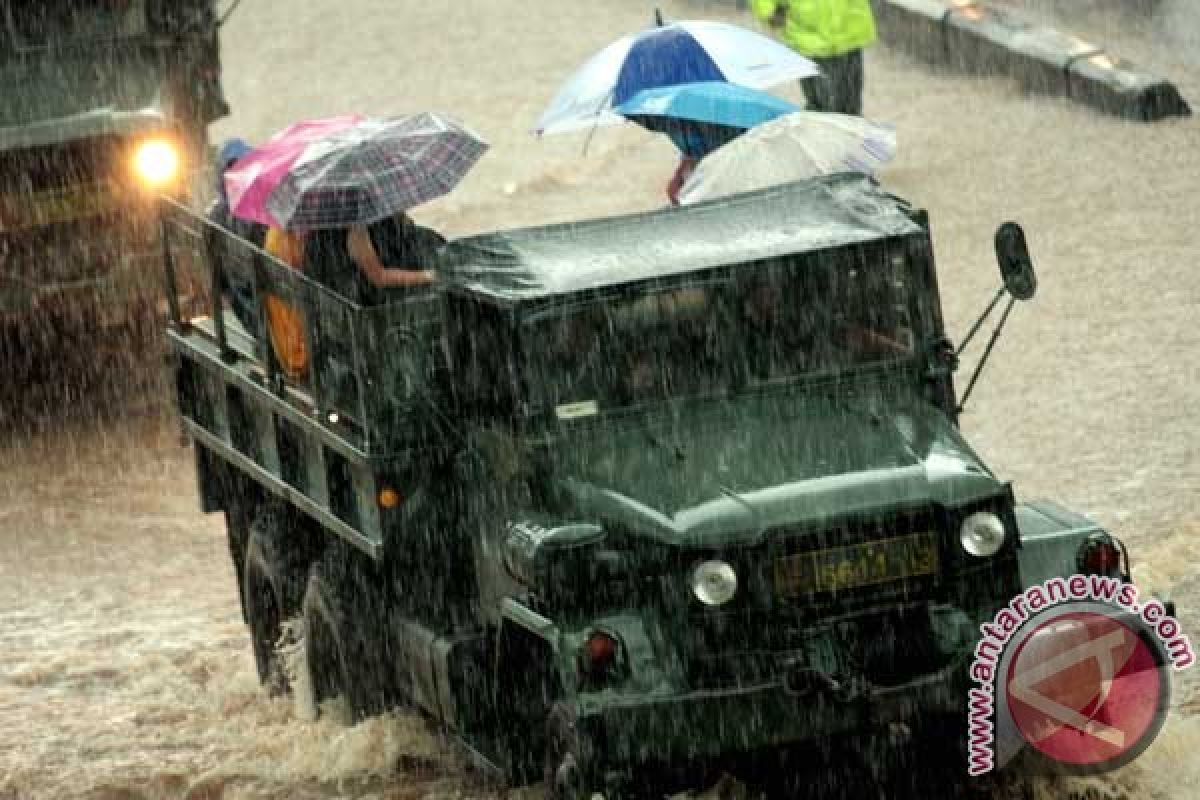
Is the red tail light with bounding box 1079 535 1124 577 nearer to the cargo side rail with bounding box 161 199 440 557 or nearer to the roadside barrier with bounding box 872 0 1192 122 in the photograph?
the cargo side rail with bounding box 161 199 440 557

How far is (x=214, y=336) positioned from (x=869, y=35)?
8246 mm

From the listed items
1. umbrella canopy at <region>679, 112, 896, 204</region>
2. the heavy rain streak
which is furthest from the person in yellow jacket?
umbrella canopy at <region>679, 112, 896, 204</region>

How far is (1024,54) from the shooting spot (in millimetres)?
19344

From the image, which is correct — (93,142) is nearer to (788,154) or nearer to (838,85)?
(788,154)

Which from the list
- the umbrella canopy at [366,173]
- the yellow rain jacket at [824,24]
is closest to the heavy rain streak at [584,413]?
the umbrella canopy at [366,173]

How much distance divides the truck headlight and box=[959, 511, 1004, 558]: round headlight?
768cm

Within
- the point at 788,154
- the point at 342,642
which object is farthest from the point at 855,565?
the point at 788,154

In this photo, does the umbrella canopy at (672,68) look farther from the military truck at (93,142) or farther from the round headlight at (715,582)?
the round headlight at (715,582)

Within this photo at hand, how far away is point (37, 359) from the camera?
1519cm

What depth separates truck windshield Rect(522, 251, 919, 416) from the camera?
25.1 feet

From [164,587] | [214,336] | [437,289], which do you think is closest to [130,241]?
[164,587]

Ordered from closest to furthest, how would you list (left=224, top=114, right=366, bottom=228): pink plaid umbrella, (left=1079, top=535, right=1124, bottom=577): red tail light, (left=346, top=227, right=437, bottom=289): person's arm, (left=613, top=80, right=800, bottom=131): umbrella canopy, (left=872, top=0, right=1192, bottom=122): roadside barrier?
(left=1079, top=535, right=1124, bottom=577): red tail light, (left=346, top=227, right=437, bottom=289): person's arm, (left=224, top=114, right=366, bottom=228): pink plaid umbrella, (left=613, top=80, right=800, bottom=131): umbrella canopy, (left=872, top=0, right=1192, bottom=122): roadside barrier

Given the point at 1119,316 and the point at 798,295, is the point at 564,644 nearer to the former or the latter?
the point at 798,295

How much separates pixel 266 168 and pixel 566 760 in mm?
2861
